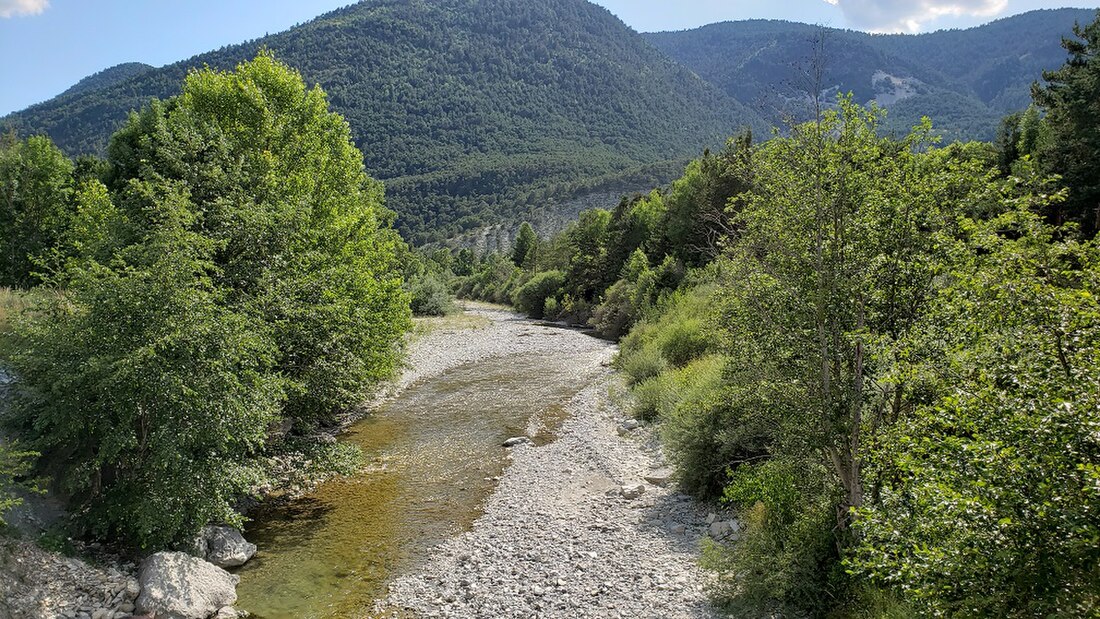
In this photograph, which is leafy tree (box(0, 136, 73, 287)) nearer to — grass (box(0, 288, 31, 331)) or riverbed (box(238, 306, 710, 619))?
grass (box(0, 288, 31, 331))

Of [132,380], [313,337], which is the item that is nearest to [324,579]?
[132,380]

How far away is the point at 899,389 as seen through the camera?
7.25m

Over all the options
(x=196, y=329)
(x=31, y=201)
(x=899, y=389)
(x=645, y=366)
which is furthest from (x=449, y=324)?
(x=899, y=389)

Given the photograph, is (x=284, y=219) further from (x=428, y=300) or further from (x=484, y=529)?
(x=428, y=300)

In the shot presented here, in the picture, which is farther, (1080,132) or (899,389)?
(1080,132)

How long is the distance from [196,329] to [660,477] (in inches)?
436

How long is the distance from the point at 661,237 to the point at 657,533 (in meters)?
37.2

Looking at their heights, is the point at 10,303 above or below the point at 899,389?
above

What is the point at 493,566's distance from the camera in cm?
1127

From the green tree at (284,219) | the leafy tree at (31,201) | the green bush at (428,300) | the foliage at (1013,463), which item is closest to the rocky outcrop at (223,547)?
the green tree at (284,219)

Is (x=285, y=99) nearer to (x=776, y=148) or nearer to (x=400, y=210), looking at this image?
(x=776, y=148)

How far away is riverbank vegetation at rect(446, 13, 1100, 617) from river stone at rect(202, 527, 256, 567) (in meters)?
9.23

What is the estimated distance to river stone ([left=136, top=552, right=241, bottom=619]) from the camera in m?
9.41

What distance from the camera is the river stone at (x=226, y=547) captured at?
11406mm
